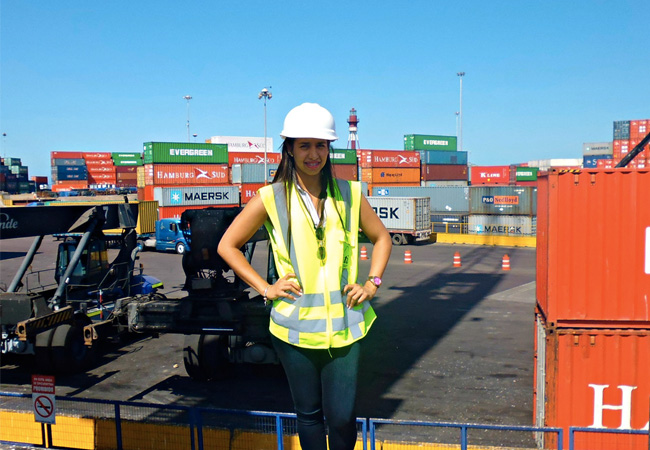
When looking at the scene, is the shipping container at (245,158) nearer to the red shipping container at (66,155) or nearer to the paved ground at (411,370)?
the paved ground at (411,370)

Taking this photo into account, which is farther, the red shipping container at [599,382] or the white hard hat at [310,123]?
the red shipping container at [599,382]

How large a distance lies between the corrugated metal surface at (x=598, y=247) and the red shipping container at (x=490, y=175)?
5485 centimetres

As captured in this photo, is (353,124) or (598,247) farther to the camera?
(353,124)

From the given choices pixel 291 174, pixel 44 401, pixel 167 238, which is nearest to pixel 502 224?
pixel 167 238

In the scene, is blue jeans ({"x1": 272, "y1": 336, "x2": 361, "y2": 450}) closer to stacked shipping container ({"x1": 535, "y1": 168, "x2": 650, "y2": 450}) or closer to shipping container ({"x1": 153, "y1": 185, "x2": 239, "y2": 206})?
stacked shipping container ({"x1": 535, "y1": 168, "x2": 650, "y2": 450})

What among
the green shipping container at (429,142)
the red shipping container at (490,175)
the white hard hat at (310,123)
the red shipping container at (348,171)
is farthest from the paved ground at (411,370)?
the green shipping container at (429,142)

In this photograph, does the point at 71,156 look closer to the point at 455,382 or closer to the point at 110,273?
the point at 110,273

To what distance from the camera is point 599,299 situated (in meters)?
6.97

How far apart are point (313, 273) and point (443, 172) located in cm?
5667

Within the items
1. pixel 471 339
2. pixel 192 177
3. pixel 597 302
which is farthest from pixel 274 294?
pixel 192 177

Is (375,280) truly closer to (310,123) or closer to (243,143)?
(310,123)

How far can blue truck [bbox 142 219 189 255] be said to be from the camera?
1266 inches

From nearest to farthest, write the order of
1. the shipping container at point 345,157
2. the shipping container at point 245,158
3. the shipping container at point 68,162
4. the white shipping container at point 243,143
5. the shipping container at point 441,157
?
the shipping container at point 345,157
the shipping container at point 245,158
the shipping container at point 441,157
the shipping container at point 68,162
the white shipping container at point 243,143

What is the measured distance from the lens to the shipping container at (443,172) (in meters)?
56.8
